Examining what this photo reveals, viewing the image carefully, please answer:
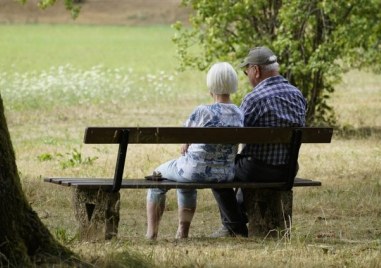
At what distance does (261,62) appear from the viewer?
9.41 meters

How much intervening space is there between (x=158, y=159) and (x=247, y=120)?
5.82 m

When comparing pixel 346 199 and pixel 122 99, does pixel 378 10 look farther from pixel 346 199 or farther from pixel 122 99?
pixel 122 99

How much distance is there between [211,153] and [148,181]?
52 centimetres

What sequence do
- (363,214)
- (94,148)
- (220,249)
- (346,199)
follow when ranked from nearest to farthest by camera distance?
(220,249), (363,214), (346,199), (94,148)

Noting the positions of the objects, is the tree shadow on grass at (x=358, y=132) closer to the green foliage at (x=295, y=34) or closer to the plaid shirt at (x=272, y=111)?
the green foliage at (x=295, y=34)

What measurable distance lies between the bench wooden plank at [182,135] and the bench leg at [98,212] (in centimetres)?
44

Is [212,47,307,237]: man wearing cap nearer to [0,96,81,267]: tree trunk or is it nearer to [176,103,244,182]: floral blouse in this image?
[176,103,244,182]: floral blouse

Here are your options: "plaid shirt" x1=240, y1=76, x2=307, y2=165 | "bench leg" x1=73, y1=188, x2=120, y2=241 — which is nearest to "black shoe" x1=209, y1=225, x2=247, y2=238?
"plaid shirt" x1=240, y1=76, x2=307, y2=165

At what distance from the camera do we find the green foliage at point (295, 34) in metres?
17.5

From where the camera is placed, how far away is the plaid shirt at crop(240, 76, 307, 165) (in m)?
9.28

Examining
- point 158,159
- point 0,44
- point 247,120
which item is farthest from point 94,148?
point 0,44

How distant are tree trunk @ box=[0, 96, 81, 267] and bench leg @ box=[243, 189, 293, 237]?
8.11 ft

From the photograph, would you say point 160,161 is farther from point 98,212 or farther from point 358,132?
point 98,212

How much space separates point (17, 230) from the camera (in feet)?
23.0
